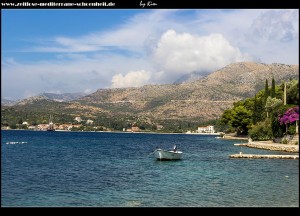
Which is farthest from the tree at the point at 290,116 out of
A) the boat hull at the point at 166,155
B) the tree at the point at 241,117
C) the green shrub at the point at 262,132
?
the tree at the point at 241,117

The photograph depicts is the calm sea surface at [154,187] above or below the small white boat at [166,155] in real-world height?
below

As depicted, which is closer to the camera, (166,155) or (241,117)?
(166,155)

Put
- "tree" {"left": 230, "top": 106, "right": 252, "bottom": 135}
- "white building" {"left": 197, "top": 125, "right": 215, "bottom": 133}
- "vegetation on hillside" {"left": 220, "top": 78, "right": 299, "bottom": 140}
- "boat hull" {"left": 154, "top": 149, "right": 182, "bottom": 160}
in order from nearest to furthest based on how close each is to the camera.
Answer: "boat hull" {"left": 154, "top": 149, "right": 182, "bottom": 160} < "vegetation on hillside" {"left": 220, "top": 78, "right": 299, "bottom": 140} < "tree" {"left": 230, "top": 106, "right": 252, "bottom": 135} < "white building" {"left": 197, "top": 125, "right": 215, "bottom": 133}

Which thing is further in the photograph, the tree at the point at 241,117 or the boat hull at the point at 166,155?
the tree at the point at 241,117

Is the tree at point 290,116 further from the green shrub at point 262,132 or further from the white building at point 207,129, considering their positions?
the white building at point 207,129


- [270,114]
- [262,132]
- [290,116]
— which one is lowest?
[262,132]

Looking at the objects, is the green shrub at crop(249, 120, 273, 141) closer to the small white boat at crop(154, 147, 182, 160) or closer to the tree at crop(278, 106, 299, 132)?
the tree at crop(278, 106, 299, 132)

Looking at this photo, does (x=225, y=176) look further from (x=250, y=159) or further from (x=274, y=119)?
(x=274, y=119)

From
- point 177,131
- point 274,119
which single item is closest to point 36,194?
point 274,119

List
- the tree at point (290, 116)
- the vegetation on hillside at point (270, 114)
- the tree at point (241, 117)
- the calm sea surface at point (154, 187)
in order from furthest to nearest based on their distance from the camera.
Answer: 1. the tree at point (241, 117)
2. the vegetation on hillside at point (270, 114)
3. the tree at point (290, 116)
4. the calm sea surface at point (154, 187)

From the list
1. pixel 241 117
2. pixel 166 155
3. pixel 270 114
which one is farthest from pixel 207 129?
pixel 166 155

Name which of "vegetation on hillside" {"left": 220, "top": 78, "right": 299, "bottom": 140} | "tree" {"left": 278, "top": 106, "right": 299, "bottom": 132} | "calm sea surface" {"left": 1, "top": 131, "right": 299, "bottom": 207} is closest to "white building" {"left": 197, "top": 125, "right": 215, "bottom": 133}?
"vegetation on hillside" {"left": 220, "top": 78, "right": 299, "bottom": 140}

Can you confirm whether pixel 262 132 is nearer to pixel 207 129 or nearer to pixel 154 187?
pixel 154 187

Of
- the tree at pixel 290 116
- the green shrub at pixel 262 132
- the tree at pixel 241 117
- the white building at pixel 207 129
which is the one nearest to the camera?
the tree at pixel 290 116
